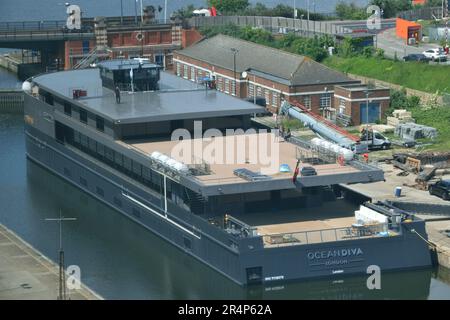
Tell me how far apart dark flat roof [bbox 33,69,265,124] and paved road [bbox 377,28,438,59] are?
27.9 metres

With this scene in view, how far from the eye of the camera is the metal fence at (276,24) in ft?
402

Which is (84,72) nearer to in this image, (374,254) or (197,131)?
(197,131)

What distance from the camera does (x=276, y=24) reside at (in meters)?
127

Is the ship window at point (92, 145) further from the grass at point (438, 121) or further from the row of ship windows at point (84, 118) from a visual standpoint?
the grass at point (438, 121)

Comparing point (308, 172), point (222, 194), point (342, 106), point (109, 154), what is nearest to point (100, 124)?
point (109, 154)

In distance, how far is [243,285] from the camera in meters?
61.6

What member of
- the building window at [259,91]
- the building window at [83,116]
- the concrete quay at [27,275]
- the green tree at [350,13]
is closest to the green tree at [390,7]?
the green tree at [350,13]

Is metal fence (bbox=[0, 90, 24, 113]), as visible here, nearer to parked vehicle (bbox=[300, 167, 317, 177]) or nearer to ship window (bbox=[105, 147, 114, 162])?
ship window (bbox=[105, 147, 114, 162])

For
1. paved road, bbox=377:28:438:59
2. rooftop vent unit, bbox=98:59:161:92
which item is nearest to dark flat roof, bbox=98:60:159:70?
rooftop vent unit, bbox=98:59:161:92

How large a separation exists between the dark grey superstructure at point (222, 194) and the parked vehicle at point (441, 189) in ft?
20.2

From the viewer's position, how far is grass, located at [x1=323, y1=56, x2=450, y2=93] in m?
99.2

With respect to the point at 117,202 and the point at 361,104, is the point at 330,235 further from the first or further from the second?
the point at 361,104

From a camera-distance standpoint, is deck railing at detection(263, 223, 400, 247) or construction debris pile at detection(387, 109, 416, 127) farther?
construction debris pile at detection(387, 109, 416, 127)

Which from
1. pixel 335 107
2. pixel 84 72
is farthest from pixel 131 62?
pixel 335 107
